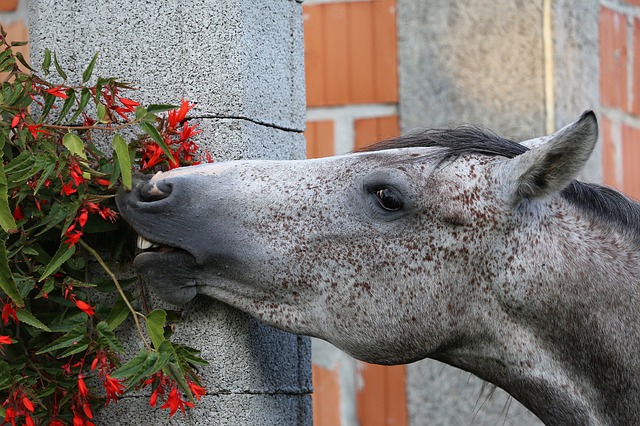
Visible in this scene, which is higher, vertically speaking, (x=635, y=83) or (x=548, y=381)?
(x=635, y=83)

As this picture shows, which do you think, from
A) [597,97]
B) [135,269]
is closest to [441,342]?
[135,269]

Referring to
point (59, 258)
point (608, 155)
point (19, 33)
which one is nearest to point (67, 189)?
point (59, 258)

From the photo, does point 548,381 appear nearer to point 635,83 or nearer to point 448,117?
point 448,117

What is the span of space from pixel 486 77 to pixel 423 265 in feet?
7.76

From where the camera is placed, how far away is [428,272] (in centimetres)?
261

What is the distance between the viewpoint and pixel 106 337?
8.20ft

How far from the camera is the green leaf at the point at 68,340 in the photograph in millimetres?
2459

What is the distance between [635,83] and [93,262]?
3427 mm

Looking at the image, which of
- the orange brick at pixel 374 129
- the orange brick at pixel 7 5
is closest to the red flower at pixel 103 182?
the orange brick at pixel 7 5

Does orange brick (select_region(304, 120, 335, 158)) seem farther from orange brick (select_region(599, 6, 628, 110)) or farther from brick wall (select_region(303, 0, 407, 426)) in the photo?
orange brick (select_region(599, 6, 628, 110))

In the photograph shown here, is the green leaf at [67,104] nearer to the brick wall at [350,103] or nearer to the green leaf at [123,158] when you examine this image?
the green leaf at [123,158]

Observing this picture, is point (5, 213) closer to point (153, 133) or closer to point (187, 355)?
point (153, 133)

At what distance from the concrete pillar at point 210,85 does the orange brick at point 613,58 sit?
2.58 m

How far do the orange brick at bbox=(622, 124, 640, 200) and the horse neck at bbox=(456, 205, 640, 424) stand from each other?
2.83 m
